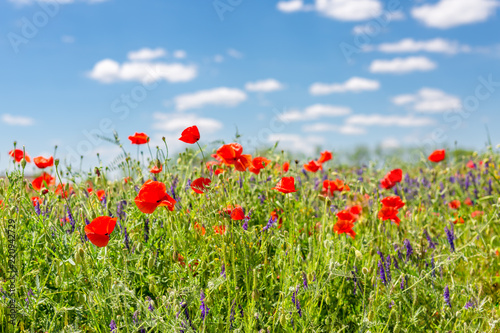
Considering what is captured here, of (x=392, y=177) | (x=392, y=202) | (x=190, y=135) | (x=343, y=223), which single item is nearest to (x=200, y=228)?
(x=190, y=135)

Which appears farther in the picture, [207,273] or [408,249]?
[408,249]

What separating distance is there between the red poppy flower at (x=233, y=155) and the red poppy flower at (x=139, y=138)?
0.71 metres

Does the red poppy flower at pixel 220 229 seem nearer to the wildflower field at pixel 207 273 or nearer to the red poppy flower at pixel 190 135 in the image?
the wildflower field at pixel 207 273

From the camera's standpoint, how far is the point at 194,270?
92.4 inches

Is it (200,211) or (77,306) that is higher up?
(200,211)

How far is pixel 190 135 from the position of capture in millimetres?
2379

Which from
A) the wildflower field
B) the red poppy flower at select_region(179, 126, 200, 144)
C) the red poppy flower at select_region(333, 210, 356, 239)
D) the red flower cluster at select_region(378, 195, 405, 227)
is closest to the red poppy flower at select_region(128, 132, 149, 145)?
the wildflower field

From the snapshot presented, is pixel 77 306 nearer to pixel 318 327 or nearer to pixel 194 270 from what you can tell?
pixel 194 270

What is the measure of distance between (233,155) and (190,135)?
0.80ft

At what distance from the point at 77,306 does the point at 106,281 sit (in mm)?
163

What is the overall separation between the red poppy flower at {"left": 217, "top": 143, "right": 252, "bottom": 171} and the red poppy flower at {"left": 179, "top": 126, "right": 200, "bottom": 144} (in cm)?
14

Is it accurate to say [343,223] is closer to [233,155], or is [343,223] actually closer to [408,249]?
[408,249]

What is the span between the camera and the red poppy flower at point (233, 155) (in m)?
2.38

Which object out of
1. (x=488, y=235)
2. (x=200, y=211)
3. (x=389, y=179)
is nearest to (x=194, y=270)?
(x=200, y=211)
